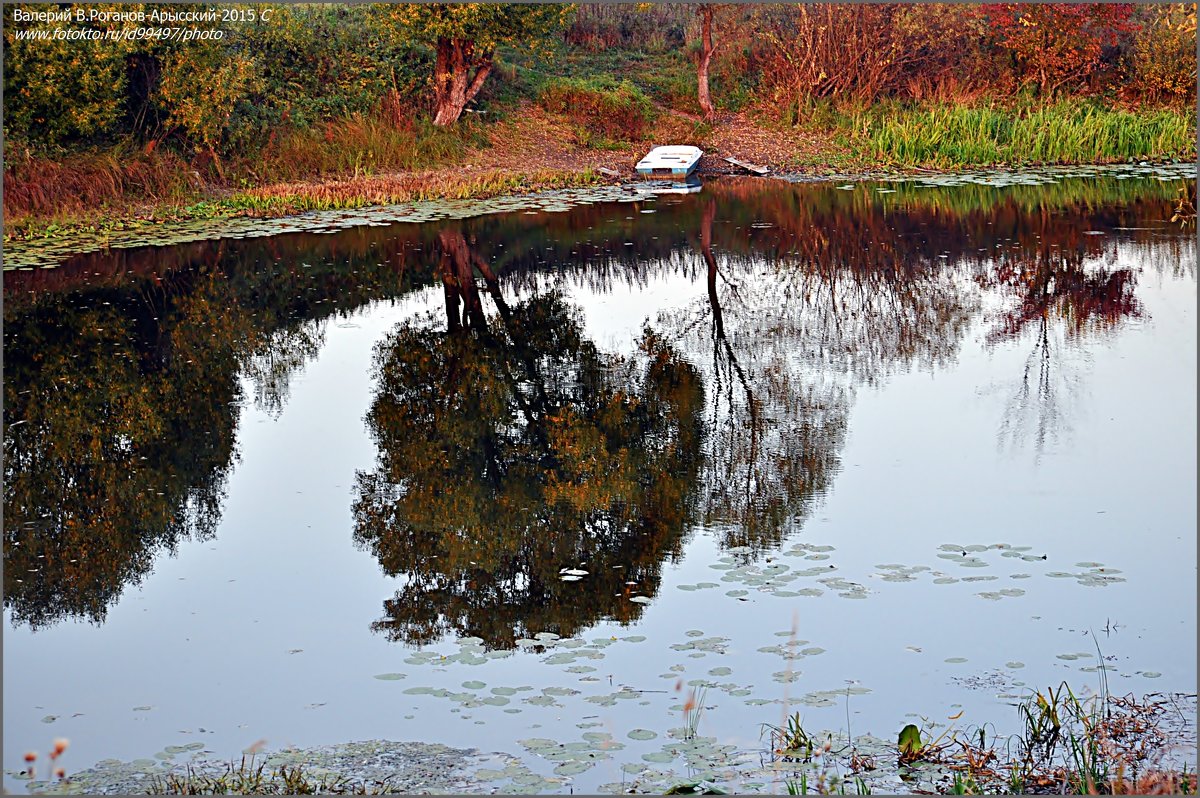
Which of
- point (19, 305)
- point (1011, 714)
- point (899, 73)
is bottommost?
point (1011, 714)

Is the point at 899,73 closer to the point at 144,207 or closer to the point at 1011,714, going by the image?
the point at 144,207

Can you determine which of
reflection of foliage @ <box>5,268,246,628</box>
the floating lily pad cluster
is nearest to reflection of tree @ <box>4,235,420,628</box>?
reflection of foliage @ <box>5,268,246,628</box>

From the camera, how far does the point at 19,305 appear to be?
574 inches

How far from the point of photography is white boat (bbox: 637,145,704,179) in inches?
930

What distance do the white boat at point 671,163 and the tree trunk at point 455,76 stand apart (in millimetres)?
3546

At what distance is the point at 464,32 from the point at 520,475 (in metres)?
15.5

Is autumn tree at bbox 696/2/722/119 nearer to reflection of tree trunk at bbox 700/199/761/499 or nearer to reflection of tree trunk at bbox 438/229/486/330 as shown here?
reflection of tree trunk at bbox 700/199/761/499

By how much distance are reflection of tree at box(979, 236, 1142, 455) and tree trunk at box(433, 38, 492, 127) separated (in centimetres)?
1141

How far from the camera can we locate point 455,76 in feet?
80.3

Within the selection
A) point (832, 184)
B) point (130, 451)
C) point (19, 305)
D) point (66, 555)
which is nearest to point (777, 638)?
point (66, 555)

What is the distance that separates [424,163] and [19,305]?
32.7ft

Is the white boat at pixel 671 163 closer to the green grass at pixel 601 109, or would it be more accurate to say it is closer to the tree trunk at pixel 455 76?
the green grass at pixel 601 109

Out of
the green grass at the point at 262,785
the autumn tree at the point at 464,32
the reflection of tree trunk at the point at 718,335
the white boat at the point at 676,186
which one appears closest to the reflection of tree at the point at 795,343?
the reflection of tree trunk at the point at 718,335

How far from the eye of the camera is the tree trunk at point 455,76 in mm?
24422
